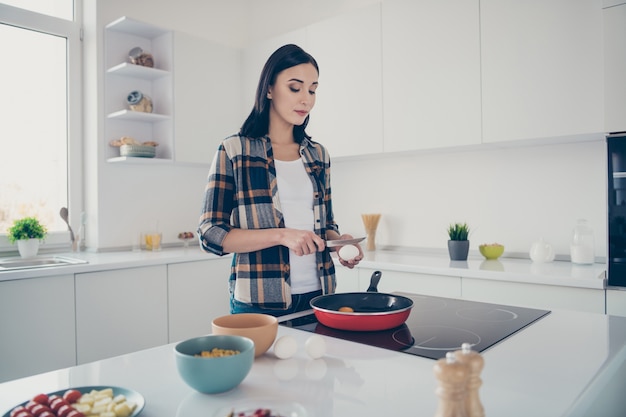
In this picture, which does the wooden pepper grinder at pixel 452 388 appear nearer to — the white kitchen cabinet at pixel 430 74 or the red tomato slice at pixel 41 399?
the red tomato slice at pixel 41 399

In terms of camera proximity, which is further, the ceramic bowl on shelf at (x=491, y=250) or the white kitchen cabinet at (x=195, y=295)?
the white kitchen cabinet at (x=195, y=295)

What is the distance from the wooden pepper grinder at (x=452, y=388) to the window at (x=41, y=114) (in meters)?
2.96

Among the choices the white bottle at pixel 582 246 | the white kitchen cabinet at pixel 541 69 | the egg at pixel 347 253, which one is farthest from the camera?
the white bottle at pixel 582 246

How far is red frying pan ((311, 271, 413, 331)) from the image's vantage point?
1.11 meters

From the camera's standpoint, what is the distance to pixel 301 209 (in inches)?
61.6

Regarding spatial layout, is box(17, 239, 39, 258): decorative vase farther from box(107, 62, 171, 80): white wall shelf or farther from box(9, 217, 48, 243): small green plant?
box(107, 62, 171, 80): white wall shelf

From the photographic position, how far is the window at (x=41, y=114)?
2.89 metres

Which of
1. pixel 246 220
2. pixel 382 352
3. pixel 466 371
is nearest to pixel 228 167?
pixel 246 220

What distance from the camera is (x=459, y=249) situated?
2619mm

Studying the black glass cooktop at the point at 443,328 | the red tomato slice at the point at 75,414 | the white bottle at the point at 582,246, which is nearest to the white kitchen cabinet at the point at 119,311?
the black glass cooktop at the point at 443,328

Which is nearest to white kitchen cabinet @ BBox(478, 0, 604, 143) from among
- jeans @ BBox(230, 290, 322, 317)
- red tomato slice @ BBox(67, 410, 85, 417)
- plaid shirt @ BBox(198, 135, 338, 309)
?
plaid shirt @ BBox(198, 135, 338, 309)

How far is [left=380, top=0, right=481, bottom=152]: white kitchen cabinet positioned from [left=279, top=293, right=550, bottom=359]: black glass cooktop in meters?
1.34

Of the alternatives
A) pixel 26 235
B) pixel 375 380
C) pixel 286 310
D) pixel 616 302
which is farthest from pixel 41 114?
pixel 616 302

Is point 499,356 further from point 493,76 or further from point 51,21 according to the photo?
point 51,21
